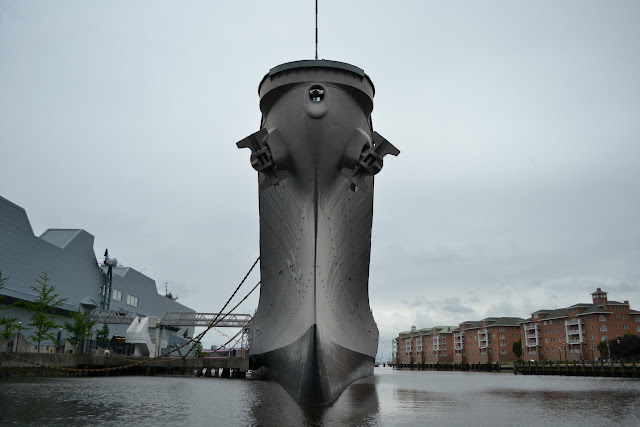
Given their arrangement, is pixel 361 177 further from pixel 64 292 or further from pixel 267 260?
pixel 64 292

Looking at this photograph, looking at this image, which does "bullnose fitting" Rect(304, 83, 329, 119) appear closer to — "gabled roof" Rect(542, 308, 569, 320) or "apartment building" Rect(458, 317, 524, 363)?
"gabled roof" Rect(542, 308, 569, 320)

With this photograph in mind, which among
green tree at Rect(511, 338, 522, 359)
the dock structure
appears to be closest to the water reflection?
the dock structure

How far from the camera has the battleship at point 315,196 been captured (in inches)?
563

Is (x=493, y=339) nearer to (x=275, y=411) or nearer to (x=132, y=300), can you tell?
(x=132, y=300)

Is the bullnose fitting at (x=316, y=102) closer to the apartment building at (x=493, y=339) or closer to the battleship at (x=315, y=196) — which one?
the battleship at (x=315, y=196)

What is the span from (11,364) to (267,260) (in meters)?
13.1

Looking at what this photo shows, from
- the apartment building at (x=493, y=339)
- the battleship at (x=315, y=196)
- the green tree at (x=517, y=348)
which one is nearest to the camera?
the battleship at (x=315, y=196)

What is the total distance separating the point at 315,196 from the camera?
49.6 ft

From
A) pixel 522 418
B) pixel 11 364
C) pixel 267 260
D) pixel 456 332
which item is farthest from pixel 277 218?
pixel 456 332

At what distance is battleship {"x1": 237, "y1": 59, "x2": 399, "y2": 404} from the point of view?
46.9 feet

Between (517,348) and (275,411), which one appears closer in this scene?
(275,411)

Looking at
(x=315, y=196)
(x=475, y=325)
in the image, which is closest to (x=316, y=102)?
(x=315, y=196)

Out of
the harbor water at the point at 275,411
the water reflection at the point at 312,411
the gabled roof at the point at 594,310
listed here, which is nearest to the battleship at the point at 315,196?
the water reflection at the point at 312,411

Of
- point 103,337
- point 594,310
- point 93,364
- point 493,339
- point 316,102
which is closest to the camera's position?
point 316,102
